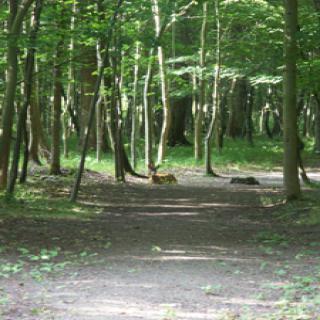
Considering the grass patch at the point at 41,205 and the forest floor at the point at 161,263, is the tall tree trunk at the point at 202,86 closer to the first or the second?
the grass patch at the point at 41,205

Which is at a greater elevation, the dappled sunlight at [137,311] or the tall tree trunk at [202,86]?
the tall tree trunk at [202,86]

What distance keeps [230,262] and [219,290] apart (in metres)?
1.81

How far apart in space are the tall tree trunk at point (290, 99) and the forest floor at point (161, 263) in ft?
2.34

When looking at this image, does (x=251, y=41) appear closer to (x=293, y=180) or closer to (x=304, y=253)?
(x=293, y=180)

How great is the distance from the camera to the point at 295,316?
532 centimetres

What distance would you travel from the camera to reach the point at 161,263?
322 inches

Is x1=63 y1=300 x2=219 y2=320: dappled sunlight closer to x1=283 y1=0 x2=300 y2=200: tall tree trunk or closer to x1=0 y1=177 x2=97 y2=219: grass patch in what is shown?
x1=0 y1=177 x2=97 y2=219: grass patch

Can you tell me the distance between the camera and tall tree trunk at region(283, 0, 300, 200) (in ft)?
45.1

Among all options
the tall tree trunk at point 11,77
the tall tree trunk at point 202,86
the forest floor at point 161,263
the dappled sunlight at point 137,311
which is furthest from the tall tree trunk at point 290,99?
the dappled sunlight at point 137,311

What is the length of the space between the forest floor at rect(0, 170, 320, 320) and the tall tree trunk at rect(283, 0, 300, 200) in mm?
714

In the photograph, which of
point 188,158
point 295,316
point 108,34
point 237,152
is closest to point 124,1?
point 108,34

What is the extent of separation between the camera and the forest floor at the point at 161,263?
5.75 m

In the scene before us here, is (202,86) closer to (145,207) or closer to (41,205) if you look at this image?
(145,207)

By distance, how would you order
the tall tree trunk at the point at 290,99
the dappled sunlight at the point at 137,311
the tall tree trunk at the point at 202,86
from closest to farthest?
the dappled sunlight at the point at 137,311 → the tall tree trunk at the point at 290,99 → the tall tree trunk at the point at 202,86
